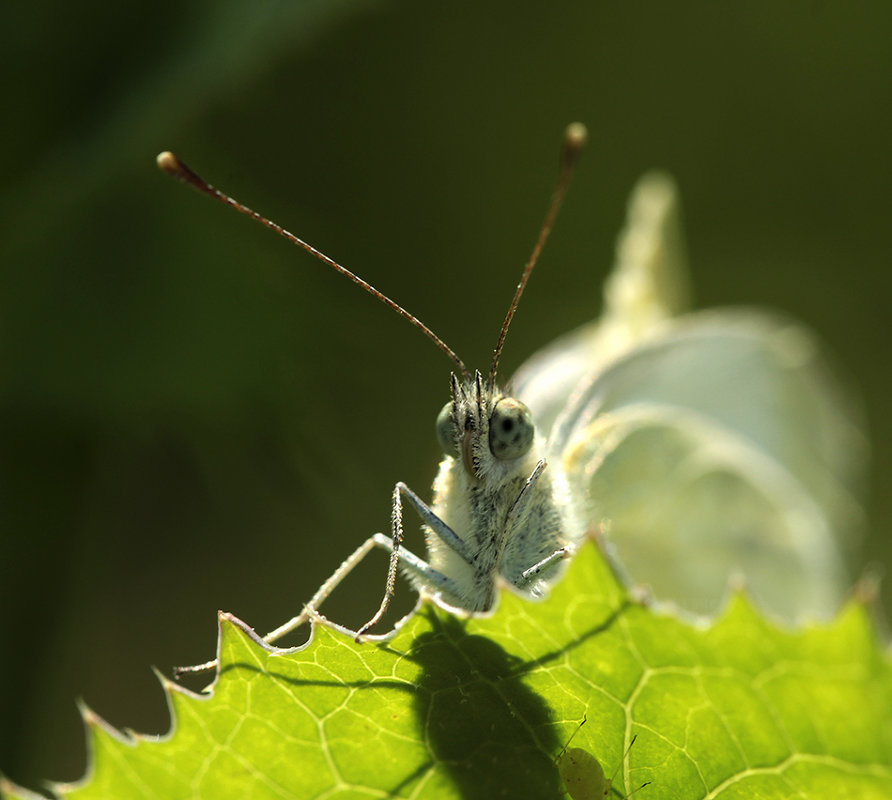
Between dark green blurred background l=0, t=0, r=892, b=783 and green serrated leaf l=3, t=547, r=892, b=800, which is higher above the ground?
dark green blurred background l=0, t=0, r=892, b=783

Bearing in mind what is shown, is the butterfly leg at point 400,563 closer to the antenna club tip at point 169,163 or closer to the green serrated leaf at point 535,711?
the green serrated leaf at point 535,711

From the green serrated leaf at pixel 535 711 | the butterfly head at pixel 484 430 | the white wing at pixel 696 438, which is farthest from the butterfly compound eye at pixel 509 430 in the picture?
the green serrated leaf at pixel 535 711

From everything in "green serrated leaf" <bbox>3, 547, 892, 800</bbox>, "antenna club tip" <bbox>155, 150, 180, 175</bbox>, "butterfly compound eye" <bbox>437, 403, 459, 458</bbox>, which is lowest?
"green serrated leaf" <bbox>3, 547, 892, 800</bbox>

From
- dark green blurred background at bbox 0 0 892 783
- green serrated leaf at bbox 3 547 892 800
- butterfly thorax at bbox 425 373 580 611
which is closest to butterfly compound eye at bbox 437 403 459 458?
butterfly thorax at bbox 425 373 580 611

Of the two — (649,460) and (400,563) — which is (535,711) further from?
(649,460)

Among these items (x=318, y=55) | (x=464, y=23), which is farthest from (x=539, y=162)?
(x=318, y=55)

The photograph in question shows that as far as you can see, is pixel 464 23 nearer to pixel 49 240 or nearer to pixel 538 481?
pixel 49 240

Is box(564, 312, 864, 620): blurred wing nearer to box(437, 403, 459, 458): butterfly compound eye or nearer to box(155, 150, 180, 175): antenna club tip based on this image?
box(437, 403, 459, 458): butterfly compound eye
